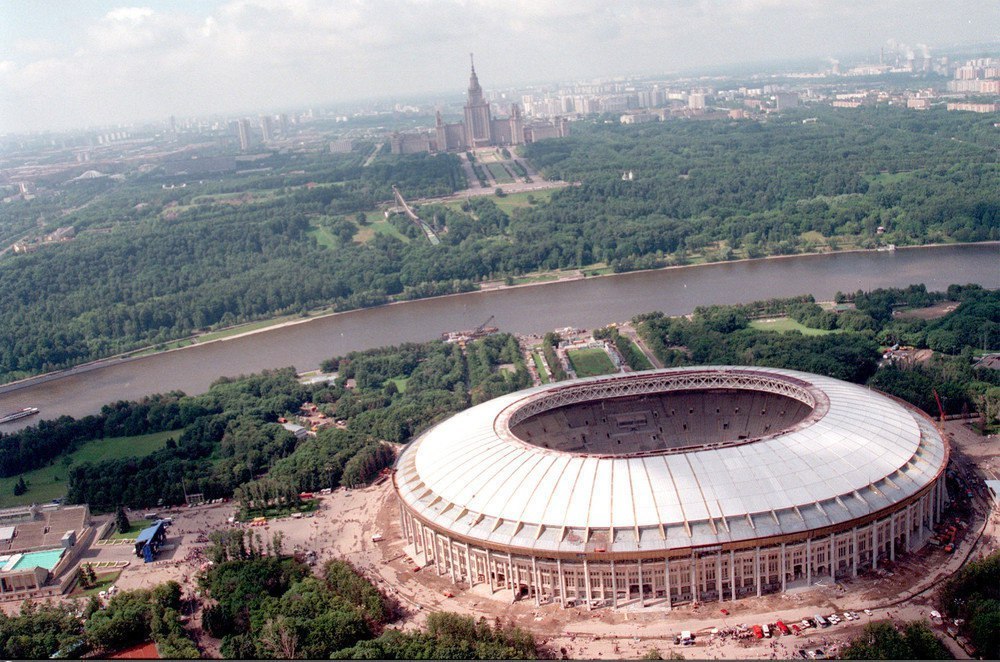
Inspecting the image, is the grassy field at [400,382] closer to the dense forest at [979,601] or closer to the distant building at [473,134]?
the dense forest at [979,601]

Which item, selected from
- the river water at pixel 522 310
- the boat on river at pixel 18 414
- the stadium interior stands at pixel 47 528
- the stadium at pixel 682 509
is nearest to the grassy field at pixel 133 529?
the stadium interior stands at pixel 47 528

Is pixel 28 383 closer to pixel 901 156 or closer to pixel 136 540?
pixel 136 540

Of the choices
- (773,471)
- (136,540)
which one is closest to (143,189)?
(136,540)

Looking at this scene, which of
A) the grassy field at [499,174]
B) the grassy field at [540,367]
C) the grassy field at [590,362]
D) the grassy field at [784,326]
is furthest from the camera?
the grassy field at [499,174]

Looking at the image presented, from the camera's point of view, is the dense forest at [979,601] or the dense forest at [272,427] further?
the dense forest at [272,427]

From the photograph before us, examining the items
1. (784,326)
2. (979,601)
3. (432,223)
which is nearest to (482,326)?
(784,326)

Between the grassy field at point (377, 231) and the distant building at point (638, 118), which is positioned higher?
the distant building at point (638, 118)

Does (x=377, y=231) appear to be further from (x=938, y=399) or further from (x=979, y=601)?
(x=979, y=601)
